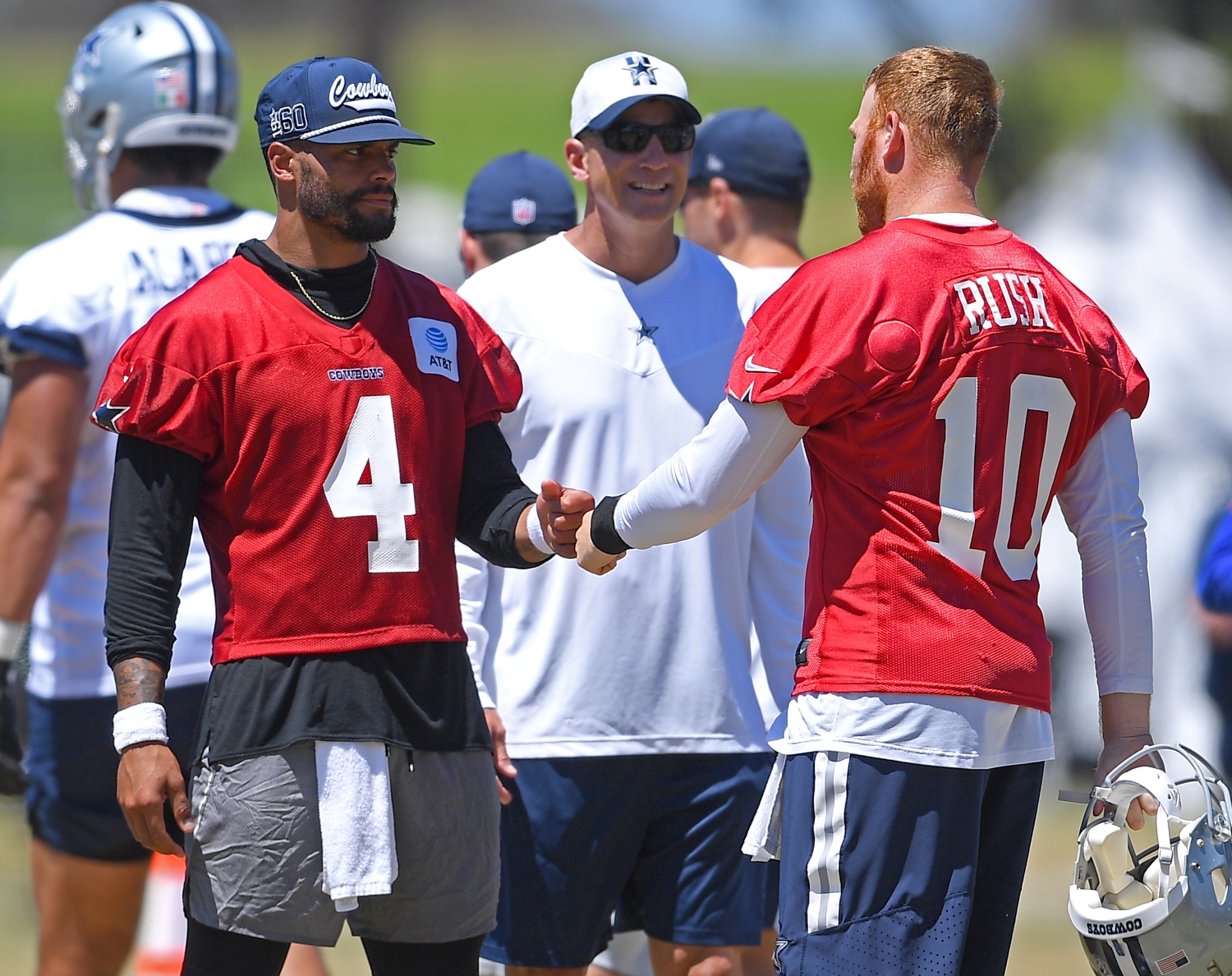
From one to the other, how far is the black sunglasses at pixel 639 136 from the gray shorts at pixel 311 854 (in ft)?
4.92

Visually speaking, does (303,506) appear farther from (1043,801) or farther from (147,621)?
(1043,801)

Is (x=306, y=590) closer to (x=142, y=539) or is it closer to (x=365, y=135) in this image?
(x=142, y=539)

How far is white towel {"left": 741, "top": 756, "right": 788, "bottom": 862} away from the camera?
117 inches

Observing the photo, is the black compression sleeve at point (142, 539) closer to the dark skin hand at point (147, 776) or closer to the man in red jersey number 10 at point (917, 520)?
the dark skin hand at point (147, 776)

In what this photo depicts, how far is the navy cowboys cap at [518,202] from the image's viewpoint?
4965mm

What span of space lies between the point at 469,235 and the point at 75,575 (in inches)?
64.6

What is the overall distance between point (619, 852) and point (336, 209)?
1562 millimetres

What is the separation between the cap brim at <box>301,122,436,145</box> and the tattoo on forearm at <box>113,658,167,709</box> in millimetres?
926

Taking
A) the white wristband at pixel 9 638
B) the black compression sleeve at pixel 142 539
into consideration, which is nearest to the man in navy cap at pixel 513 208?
the white wristband at pixel 9 638

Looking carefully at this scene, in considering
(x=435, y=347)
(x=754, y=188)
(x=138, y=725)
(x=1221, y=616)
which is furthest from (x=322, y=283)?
(x=1221, y=616)

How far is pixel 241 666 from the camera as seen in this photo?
2908 millimetres

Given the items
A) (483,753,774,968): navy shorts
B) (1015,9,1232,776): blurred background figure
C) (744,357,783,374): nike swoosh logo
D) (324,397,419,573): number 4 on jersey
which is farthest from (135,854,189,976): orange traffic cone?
(1015,9,1232,776): blurred background figure

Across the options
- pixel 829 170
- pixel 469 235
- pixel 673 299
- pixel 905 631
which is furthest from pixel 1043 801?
pixel 829 170

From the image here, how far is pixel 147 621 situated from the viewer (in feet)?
9.55
